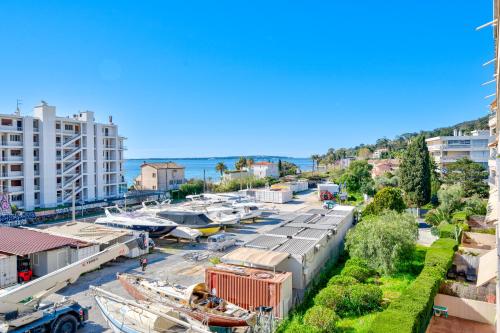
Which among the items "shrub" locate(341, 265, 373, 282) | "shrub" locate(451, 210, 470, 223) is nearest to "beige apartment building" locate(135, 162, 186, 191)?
"shrub" locate(451, 210, 470, 223)

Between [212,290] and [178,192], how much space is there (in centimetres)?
4305

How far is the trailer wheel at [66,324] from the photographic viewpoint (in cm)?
1188

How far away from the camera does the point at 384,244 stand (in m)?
18.4

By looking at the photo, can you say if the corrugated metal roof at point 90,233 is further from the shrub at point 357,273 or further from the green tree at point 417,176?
the green tree at point 417,176

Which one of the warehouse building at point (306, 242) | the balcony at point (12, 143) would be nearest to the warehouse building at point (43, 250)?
the warehouse building at point (306, 242)

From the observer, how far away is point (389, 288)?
1677 centimetres

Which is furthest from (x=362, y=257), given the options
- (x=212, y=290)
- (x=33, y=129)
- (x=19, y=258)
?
(x=33, y=129)

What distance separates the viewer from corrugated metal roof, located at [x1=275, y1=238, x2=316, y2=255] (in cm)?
1725

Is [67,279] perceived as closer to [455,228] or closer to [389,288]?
[389,288]

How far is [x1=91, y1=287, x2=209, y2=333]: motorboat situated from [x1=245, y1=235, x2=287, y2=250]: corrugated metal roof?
7.15 metres

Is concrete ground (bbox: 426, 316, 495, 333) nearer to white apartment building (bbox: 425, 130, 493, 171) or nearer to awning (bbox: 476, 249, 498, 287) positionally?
awning (bbox: 476, 249, 498, 287)

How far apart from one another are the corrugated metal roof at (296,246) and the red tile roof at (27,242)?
482 inches

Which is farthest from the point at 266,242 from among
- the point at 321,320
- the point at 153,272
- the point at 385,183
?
the point at 385,183

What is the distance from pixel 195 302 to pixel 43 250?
427 inches
